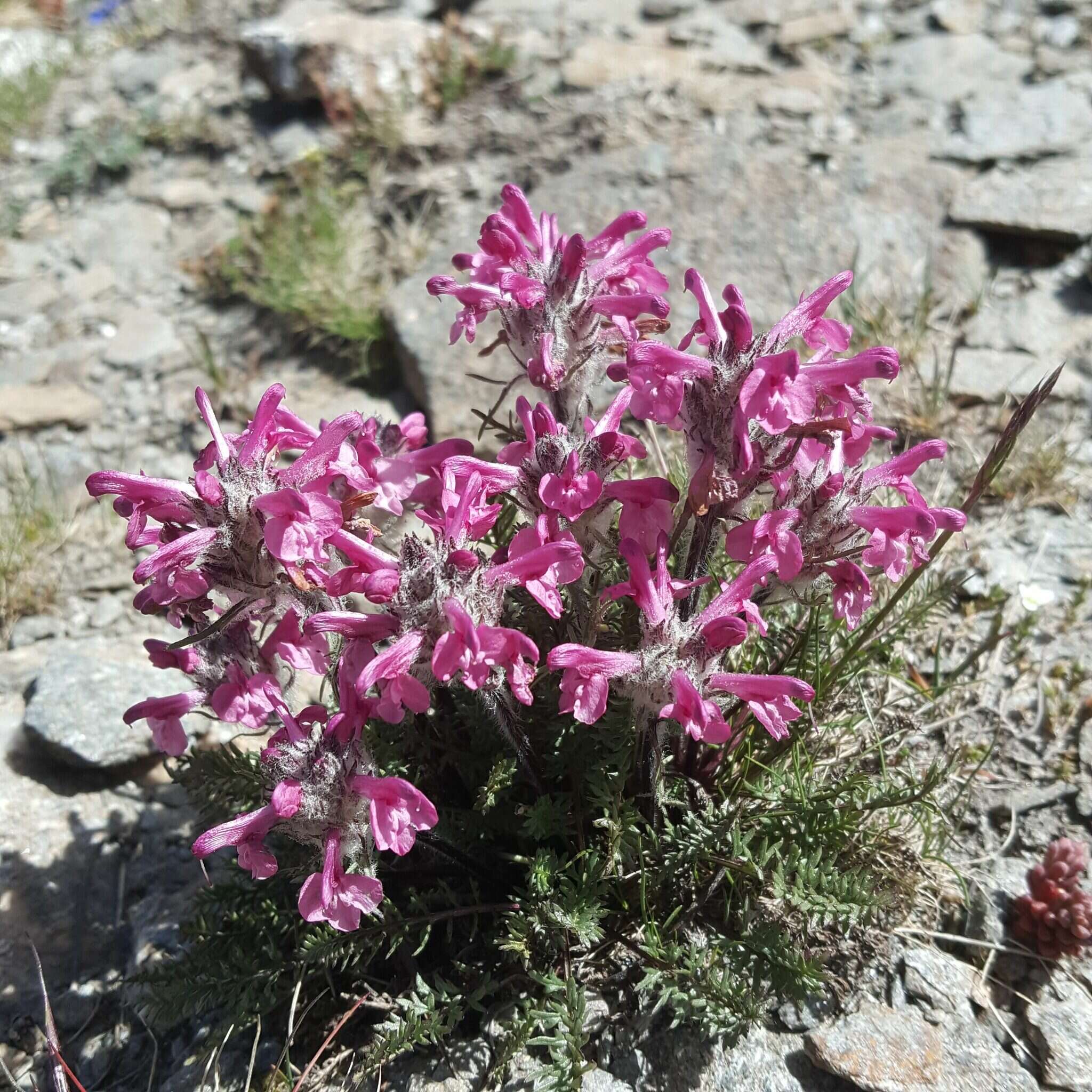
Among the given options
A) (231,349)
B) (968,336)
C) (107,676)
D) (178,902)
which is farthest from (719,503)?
(231,349)

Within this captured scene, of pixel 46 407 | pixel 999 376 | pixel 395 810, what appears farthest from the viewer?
pixel 46 407

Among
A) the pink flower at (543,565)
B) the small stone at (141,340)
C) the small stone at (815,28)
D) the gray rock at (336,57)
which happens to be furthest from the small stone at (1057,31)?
the pink flower at (543,565)

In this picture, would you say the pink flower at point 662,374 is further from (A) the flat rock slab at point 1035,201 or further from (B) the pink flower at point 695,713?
(A) the flat rock slab at point 1035,201

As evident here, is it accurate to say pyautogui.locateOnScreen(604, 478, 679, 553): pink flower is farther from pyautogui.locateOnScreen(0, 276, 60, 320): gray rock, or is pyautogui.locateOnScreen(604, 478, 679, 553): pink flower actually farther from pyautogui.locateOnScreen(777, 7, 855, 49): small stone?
pyautogui.locateOnScreen(777, 7, 855, 49): small stone

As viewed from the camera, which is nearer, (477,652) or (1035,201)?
(477,652)

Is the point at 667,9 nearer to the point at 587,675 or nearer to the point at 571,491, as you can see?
the point at 571,491

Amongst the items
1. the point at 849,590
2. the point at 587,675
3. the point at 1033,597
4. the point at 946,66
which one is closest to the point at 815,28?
the point at 946,66
